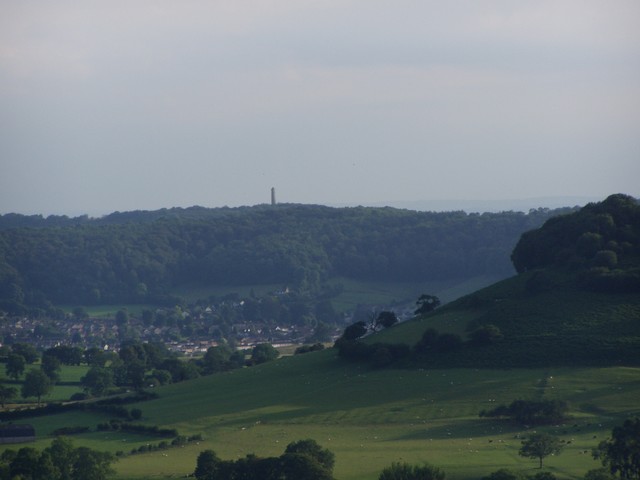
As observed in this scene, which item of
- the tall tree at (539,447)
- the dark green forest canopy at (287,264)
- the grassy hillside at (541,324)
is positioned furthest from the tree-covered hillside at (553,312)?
the dark green forest canopy at (287,264)

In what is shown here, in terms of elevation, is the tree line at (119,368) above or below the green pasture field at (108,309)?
below

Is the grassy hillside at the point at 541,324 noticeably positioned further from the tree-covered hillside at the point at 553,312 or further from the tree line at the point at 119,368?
the tree line at the point at 119,368

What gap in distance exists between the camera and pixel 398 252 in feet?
600

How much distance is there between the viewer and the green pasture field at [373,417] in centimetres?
5650

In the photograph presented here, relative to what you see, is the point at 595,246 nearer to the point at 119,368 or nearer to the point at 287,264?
the point at 119,368

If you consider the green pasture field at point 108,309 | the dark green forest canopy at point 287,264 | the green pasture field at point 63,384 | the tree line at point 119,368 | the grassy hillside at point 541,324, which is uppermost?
the dark green forest canopy at point 287,264

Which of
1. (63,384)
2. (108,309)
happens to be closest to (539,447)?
(63,384)

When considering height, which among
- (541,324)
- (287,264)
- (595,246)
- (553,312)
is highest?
(595,246)

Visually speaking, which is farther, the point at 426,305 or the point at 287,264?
the point at 287,264

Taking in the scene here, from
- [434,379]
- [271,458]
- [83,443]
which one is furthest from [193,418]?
[271,458]

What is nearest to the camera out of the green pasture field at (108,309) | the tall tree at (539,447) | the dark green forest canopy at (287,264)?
the tall tree at (539,447)

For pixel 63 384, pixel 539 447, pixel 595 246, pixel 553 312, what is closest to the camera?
pixel 539 447

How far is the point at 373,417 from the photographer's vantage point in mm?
67875

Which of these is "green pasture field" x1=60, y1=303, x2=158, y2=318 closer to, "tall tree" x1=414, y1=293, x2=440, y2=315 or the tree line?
the tree line
